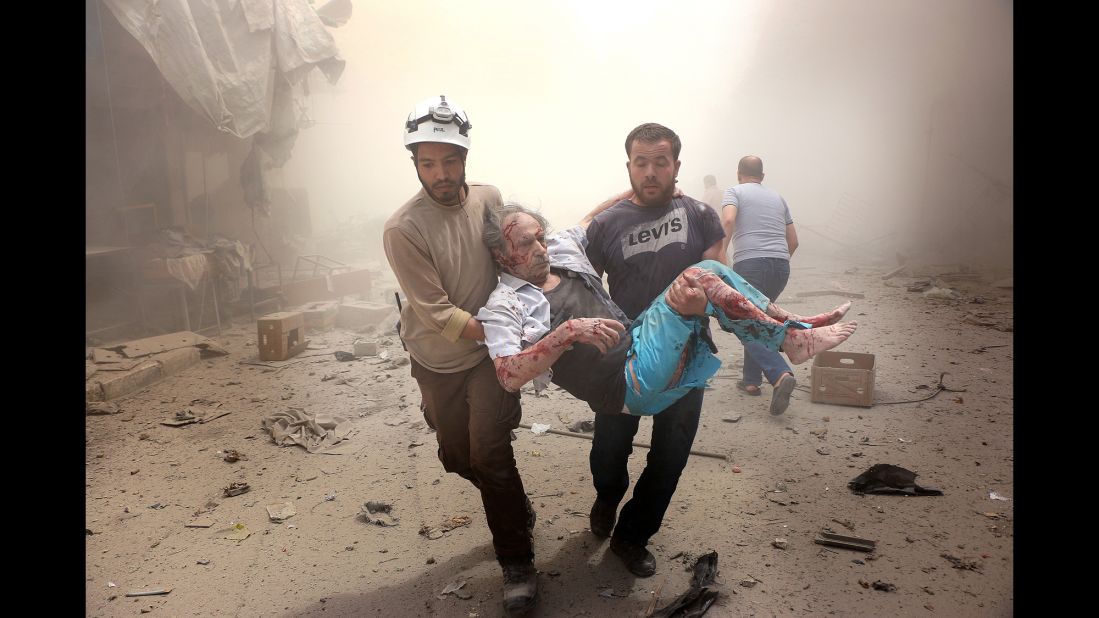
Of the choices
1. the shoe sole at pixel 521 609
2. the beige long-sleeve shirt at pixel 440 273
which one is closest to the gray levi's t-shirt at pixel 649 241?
the beige long-sleeve shirt at pixel 440 273

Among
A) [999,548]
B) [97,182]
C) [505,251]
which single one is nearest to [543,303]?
[505,251]

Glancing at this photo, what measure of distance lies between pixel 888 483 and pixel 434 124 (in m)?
3.21

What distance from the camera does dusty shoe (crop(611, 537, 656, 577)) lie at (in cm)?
312

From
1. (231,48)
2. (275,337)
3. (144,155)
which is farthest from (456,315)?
(144,155)

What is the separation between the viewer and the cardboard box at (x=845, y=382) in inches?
203

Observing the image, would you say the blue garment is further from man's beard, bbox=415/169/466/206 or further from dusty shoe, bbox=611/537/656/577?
man's beard, bbox=415/169/466/206

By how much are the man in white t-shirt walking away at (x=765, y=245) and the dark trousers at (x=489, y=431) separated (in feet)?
9.09

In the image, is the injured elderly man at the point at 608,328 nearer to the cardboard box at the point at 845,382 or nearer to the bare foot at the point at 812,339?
the bare foot at the point at 812,339

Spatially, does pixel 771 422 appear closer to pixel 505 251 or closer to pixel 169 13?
pixel 505 251

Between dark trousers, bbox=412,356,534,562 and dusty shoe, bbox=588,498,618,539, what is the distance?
0.59 metres

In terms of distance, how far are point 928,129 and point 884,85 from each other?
3.78ft

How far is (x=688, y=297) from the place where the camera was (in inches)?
105

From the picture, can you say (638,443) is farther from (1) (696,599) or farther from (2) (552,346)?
(2) (552,346)

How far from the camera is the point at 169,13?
283 inches
